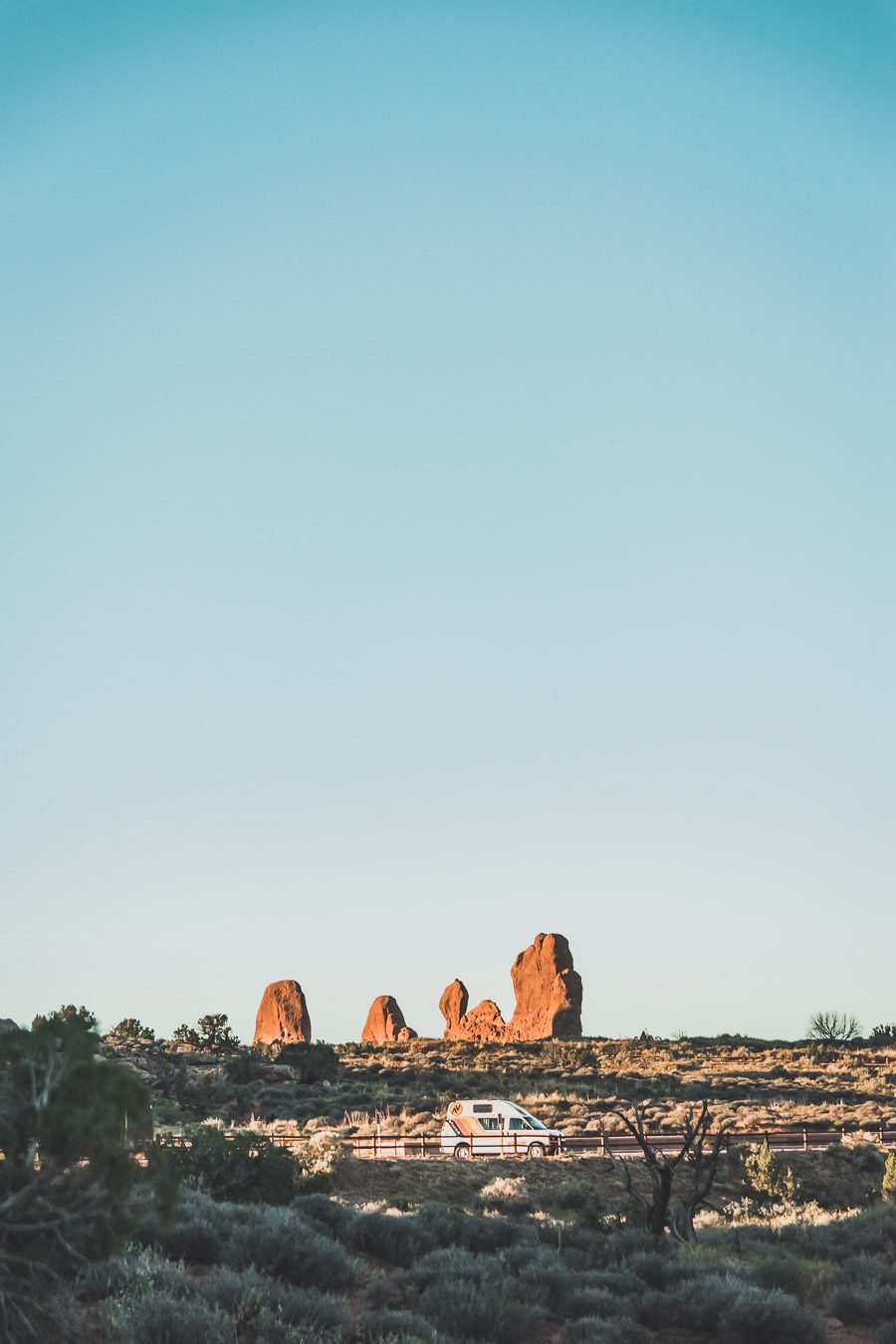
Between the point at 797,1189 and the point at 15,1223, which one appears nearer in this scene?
the point at 15,1223

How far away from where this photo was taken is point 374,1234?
15.4 m

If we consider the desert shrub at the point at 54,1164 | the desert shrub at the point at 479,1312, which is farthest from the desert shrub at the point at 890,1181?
the desert shrub at the point at 54,1164

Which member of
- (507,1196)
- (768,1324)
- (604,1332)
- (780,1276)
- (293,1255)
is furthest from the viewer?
(507,1196)

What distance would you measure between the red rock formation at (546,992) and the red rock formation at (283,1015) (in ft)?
54.1

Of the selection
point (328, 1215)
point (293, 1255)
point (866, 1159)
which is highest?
point (293, 1255)

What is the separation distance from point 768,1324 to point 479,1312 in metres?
2.82

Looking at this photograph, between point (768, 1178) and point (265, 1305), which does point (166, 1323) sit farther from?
point (768, 1178)

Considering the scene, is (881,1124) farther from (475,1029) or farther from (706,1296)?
(475,1029)

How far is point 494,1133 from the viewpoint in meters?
29.2

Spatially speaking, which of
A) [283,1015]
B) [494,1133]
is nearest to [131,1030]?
[283,1015]

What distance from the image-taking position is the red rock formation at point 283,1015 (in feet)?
259

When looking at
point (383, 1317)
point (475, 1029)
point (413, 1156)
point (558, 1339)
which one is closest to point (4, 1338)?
point (383, 1317)

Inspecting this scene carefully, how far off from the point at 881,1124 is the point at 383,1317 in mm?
30692

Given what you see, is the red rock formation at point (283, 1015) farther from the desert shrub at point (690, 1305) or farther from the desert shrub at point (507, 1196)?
the desert shrub at point (690, 1305)
